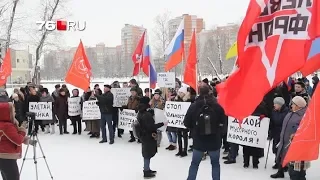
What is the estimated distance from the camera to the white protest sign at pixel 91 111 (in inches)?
507

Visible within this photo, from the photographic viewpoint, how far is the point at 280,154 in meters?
7.04

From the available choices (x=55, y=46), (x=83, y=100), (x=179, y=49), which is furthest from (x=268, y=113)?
(x=55, y=46)

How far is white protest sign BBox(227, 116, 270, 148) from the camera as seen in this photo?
827cm

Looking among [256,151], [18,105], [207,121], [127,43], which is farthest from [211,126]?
Answer: [127,43]

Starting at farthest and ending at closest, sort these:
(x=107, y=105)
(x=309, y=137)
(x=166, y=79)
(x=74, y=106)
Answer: (x=166, y=79), (x=74, y=106), (x=107, y=105), (x=309, y=137)

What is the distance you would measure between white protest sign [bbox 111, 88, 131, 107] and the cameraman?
683 centimetres

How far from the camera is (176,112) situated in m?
10.2

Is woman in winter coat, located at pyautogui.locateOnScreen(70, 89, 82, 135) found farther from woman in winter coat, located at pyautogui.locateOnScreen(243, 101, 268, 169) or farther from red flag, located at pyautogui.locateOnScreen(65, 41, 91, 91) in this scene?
woman in winter coat, located at pyautogui.locateOnScreen(243, 101, 268, 169)

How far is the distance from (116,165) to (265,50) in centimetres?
653

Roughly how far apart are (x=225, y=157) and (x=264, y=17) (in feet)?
21.6

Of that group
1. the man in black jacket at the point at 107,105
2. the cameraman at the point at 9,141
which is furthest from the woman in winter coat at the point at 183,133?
the cameraman at the point at 9,141

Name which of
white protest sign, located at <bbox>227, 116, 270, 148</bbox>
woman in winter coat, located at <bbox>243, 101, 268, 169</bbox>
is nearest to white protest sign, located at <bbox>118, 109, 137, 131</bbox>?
white protest sign, located at <bbox>227, 116, 270, 148</bbox>

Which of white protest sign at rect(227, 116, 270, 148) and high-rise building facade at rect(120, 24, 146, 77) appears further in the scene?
high-rise building facade at rect(120, 24, 146, 77)

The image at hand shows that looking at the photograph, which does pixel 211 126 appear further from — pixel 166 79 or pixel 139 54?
pixel 166 79
